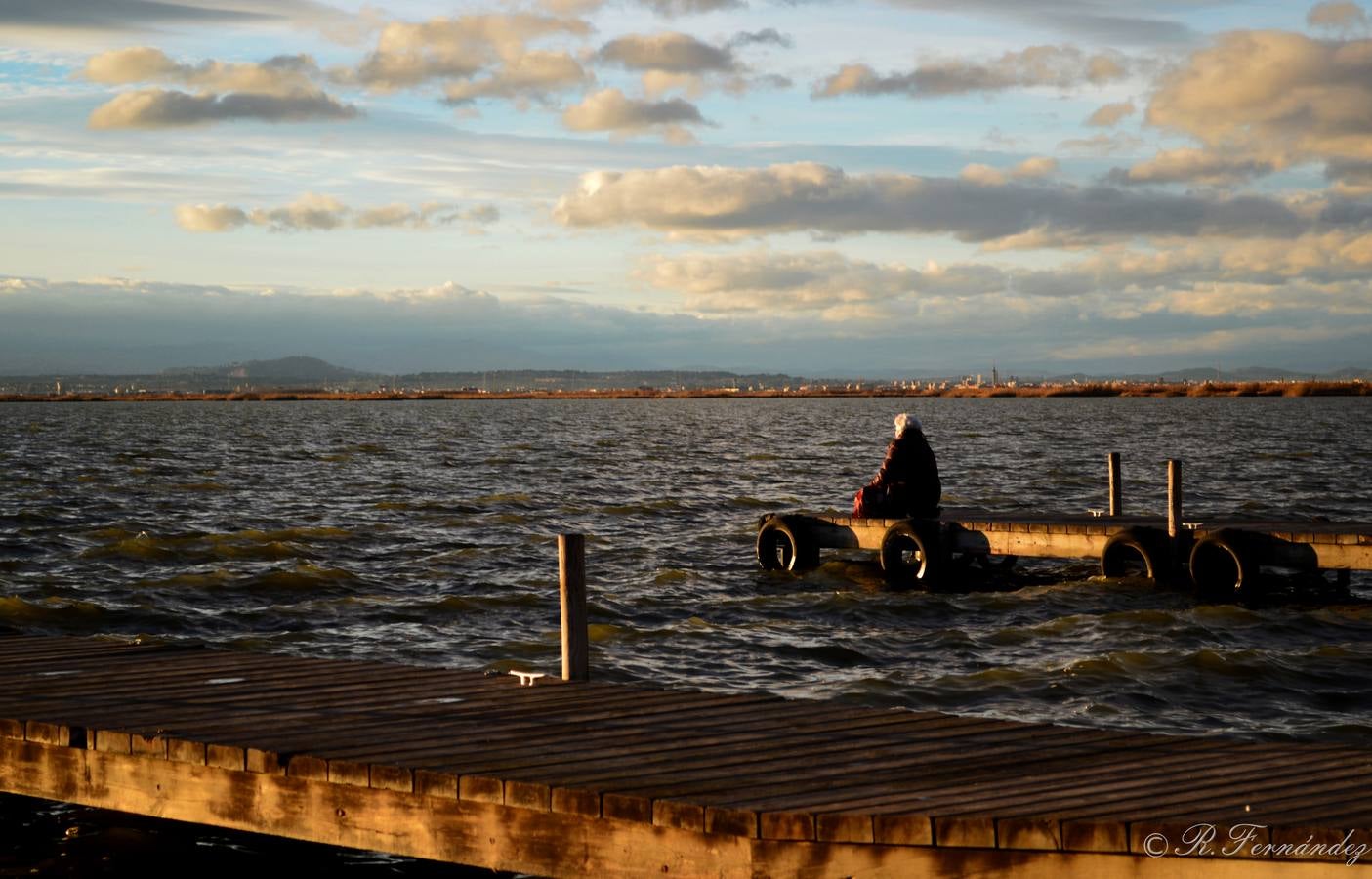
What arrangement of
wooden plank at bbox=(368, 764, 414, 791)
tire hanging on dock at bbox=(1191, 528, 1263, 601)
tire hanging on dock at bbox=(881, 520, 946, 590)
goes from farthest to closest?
tire hanging on dock at bbox=(881, 520, 946, 590), tire hanging on dock at bbox=(1191, 528, 1263, 601), wooden plank at bbox=(368, 764, 414, 791)

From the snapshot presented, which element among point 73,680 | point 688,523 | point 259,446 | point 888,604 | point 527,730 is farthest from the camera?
point 259,446

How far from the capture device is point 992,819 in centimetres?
697

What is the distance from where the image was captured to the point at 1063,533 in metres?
23.3

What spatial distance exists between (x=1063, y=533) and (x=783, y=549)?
4936 millimetres

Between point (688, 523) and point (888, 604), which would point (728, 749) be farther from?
point (688, 523)

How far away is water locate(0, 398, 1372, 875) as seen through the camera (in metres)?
15.8

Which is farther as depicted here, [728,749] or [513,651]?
[513,651]

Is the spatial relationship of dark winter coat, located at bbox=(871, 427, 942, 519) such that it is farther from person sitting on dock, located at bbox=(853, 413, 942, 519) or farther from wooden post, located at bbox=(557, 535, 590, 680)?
wooden post, located at bbox=(557, 535, 590, 680)

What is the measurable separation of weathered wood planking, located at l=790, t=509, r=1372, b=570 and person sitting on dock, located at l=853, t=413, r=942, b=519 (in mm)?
342

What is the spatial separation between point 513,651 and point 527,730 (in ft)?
27.0

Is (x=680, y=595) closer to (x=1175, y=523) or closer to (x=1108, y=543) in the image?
(x=1108, y=543)

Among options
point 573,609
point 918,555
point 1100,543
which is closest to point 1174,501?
point 1100,543

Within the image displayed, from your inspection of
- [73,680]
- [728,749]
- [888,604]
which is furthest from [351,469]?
[728,749]

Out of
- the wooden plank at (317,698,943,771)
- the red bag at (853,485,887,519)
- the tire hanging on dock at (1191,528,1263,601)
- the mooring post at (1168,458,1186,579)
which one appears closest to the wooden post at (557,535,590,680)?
the wooden plank at (317,698,943,771)
